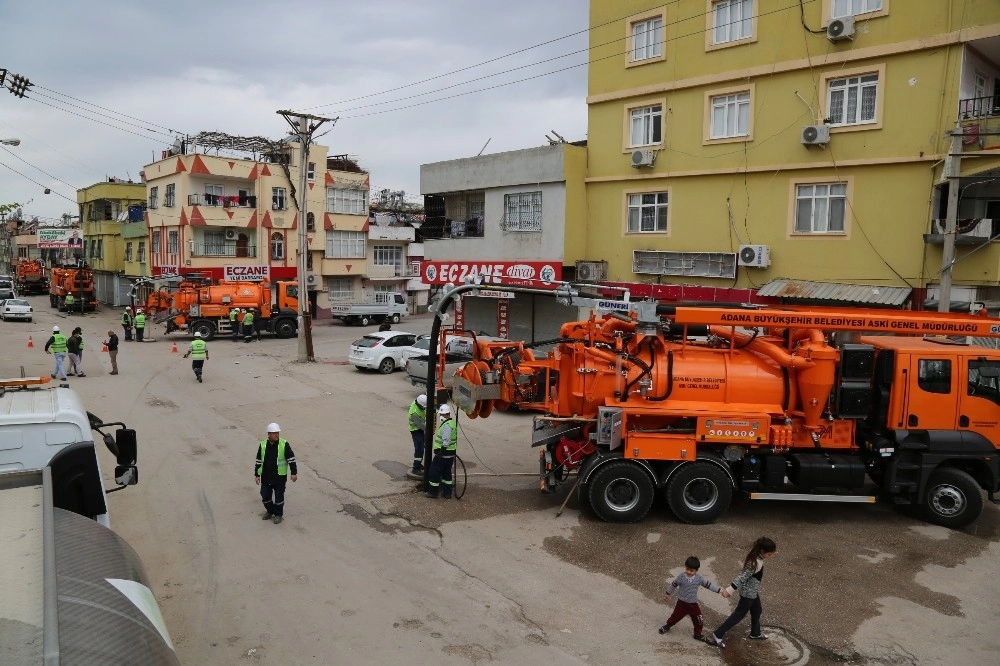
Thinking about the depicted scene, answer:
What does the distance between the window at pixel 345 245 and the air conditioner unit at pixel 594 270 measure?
27.2 m

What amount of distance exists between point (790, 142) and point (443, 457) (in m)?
13.1

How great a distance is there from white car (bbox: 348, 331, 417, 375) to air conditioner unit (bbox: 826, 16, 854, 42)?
48.4 feet

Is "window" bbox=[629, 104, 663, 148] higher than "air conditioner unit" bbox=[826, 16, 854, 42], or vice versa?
"air conditioner unit" bbox=[826, 16, 854, 42]

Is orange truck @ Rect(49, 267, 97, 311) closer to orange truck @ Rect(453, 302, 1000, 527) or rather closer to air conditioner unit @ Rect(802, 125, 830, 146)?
air conditioner unit @ Rect(802, 125, 830, 146)

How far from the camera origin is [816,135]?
58.9ft

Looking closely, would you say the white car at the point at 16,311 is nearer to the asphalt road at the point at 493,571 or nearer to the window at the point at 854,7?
the asphalt road at the point at 493,571

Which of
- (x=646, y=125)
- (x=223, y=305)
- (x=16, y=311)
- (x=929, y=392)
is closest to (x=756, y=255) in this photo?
(x=646, y=125)

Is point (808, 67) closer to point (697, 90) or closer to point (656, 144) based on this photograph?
point (697, 90)

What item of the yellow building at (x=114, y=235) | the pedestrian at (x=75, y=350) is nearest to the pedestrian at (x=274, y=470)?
the pedestrian at (x=75, y=350)

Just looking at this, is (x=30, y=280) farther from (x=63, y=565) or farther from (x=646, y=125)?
(x=63, y=565)

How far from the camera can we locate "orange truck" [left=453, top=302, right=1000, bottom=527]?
10.2m

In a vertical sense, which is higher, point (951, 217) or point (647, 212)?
point (647, 212)

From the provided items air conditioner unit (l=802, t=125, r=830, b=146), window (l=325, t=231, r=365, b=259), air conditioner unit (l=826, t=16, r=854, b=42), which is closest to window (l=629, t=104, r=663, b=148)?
air conditioner unit (l=802, t=125, r=830, b=146)

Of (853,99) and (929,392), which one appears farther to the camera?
(853,99)
